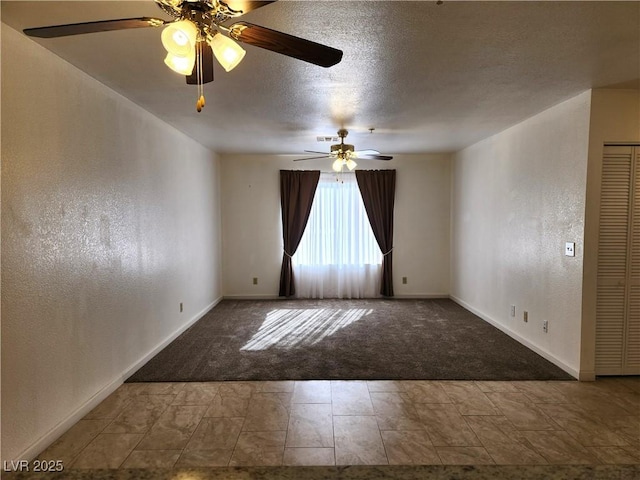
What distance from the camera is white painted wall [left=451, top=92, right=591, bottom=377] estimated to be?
322 centimetres

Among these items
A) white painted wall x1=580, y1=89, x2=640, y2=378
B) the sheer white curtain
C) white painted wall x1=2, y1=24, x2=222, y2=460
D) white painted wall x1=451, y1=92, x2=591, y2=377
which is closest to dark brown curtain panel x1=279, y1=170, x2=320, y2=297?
the sheer white curtain

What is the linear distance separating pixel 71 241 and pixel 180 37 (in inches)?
73.0

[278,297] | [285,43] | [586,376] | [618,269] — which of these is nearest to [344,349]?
[586,376]

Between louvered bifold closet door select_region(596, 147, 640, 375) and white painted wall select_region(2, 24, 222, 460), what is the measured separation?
4086 millimetres

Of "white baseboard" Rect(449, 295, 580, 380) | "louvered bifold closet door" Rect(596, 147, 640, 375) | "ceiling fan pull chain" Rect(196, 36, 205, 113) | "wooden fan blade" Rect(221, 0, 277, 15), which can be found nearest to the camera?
"wooden fan blade" Rect(221, 0, 277, 15)

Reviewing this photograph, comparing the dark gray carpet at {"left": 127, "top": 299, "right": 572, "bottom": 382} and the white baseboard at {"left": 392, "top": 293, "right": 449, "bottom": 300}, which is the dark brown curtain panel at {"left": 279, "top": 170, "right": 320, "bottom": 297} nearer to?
the dark gray carpet at {"left": 127, "top": 299, "right": 572, "bottom": 382}

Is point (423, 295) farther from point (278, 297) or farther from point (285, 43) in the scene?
point (285, 43)

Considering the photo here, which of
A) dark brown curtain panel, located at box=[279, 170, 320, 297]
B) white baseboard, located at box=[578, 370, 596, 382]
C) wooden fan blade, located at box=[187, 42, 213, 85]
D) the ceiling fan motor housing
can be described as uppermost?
the ceiling fan motor housing

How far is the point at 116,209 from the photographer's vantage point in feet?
10.0

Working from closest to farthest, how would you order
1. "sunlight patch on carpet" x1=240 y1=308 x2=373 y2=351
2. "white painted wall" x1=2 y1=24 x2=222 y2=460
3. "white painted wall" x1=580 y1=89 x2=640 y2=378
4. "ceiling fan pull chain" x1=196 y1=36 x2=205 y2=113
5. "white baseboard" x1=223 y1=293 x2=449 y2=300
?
1. "ceiling fan pull chain" x1=196 y1=36 x2=205 y2=113
2. "white painted wall" x1=2 y1=24 x2=222 y2=460
3. "white painted wall" x1=580 y1=89 x2=640 y2=378
4. "sunlight patch on carpet" x1=240 y1=308 x2=373 y2=351
5. "white baseboard" x1=223 y1=293 x2=449 y2=300

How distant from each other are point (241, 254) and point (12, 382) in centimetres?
443

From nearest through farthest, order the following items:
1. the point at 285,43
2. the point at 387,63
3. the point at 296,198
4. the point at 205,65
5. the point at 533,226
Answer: the point at 285,43, the point at 205,65, the point at 387,63, the point at 533,226, the point at 296,198

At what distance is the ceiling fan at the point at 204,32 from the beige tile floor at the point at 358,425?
2082 millimetres

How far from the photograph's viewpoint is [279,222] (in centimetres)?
636
